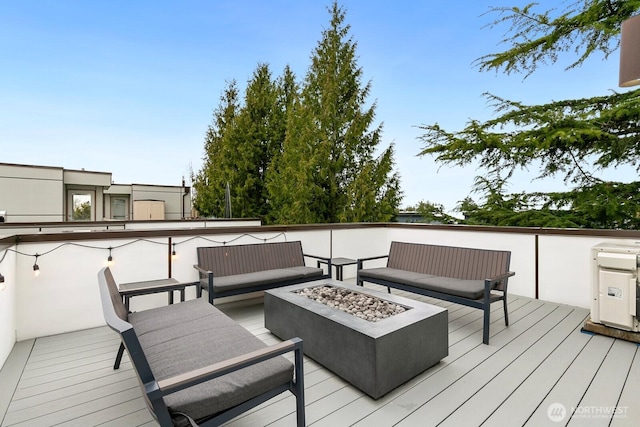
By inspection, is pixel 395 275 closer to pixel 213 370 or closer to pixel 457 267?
pixel 457 267

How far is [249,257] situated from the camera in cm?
409

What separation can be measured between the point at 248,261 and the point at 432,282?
2.31m

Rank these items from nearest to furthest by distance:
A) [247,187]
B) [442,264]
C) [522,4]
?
1. [442,264]
2. [522,4]
3. [247,187]

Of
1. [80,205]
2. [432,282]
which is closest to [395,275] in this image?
[432,282]

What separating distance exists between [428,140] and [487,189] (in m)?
1.88

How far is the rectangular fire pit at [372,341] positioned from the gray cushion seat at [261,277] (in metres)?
0.87

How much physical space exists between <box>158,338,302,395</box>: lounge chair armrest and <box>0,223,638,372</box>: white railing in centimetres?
219

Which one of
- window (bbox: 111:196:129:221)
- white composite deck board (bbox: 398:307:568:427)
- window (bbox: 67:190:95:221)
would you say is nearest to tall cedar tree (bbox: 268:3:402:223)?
white composite deck board (bbox: 398:307:568:427)

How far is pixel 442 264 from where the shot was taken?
3.95 meters

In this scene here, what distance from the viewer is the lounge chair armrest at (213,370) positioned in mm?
1159

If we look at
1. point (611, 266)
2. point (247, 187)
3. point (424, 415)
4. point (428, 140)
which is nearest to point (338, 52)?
point (428, 140)

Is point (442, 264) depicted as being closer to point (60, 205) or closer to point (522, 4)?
point (522, 4)

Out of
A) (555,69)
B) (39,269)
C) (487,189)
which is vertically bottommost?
(39,269)

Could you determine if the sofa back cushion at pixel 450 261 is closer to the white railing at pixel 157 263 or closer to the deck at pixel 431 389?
the deck at pixel 431 389
